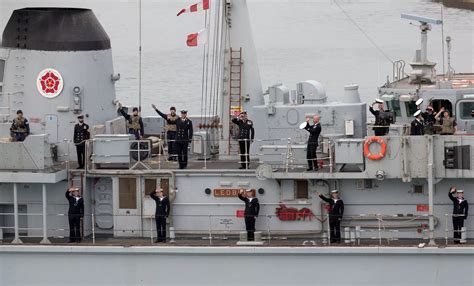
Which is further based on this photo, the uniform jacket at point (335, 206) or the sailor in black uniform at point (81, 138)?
the sailor in black uniform at point (81, 138)

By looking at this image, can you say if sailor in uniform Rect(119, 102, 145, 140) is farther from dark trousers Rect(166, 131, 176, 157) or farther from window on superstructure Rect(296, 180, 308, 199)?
window on superstructure Rect(296, 180, 308, 199)

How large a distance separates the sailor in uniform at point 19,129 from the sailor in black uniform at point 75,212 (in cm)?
157

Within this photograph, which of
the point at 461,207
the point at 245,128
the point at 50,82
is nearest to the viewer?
the point at 461,207

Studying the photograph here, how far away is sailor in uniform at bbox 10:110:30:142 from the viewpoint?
23.7 meters

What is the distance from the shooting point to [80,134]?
→ 77.6ft

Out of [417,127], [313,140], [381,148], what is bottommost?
[381,148]

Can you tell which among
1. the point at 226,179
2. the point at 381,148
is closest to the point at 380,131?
the point at 381,148

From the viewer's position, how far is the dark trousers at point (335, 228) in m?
22.2

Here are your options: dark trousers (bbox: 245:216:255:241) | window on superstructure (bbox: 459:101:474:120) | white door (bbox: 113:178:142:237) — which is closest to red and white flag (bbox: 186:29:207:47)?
white door (bbox: 113:178:142:237)

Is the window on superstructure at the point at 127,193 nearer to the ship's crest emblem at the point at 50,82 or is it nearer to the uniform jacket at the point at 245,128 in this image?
the uniform jacket at the point at 245,128

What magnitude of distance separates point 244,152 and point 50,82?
409 cm

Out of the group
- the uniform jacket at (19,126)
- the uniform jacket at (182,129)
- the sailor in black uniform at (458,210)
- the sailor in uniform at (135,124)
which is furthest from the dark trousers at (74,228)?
the sailor in black uniform at (458,210)

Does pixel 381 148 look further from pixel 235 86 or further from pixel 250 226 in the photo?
pixel 235 86

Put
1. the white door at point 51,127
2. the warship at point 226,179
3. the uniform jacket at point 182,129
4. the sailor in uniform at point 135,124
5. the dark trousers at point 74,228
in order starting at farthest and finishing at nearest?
the sailor in uniform at point 135,124 → the white door at point 51,127 → the uniform jacket at point 182,129 → the dark trousers at point 74,228 → the warship at point 226,179
